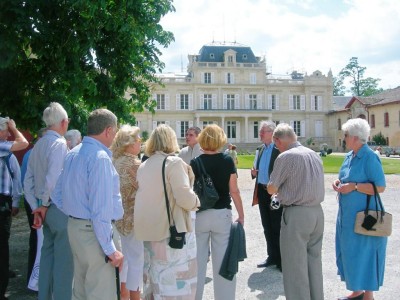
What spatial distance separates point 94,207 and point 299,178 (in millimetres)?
2126

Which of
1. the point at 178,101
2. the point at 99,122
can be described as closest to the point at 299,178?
the point at 99,122

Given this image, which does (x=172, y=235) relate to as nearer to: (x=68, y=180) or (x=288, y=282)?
(x=68, y=180)

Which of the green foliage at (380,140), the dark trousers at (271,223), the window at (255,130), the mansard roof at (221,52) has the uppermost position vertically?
the mansard roof at (221,52)

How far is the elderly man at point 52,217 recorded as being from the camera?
14.8 feet

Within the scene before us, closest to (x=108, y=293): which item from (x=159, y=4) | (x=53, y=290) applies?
(x=53, y=290)

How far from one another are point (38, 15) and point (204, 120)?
205 feet

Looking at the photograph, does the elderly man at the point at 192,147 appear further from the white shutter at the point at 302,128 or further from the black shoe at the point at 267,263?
the white shutter at the point at 302,128

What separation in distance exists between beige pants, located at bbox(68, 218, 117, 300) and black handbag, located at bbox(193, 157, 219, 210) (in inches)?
50.0

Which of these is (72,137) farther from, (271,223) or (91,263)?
(271,223)

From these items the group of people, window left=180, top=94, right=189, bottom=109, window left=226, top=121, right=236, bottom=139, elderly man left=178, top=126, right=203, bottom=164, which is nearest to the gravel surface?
the group of people

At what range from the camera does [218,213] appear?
4672 millimetres

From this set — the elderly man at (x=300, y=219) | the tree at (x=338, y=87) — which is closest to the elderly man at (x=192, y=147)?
the elderly man at (x=300, y=219)

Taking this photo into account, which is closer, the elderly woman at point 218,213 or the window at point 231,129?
the elderly woman at point 218,213

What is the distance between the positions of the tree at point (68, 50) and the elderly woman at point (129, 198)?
2.57m
